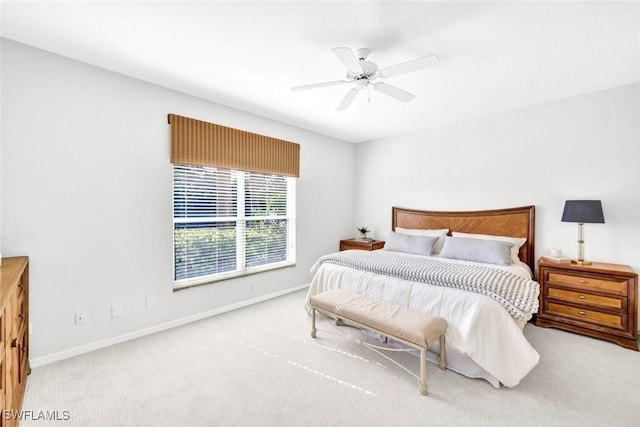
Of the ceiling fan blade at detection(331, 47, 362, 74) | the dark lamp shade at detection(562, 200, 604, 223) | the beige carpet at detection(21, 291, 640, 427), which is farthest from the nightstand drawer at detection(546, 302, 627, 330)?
the ceiling fan blade at detection(331, 47, 362, 74)

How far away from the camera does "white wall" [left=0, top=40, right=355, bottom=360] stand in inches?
88.5

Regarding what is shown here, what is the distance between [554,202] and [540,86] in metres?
1.40

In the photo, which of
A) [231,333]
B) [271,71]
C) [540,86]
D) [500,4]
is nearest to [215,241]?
[231,333]

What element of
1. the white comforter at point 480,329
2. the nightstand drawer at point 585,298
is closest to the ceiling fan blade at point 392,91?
the white comforter at point 480,329

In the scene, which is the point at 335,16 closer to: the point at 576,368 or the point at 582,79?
the point at 582,79

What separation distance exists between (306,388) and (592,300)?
2.98m

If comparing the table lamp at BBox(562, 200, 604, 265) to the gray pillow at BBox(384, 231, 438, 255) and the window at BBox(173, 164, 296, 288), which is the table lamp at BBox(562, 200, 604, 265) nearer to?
the gray pillow at BBox(384, 231, 438, 255)

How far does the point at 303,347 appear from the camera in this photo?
264 cm

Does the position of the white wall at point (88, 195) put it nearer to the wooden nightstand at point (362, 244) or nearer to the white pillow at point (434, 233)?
the wooden nightstand at point (362, 244)

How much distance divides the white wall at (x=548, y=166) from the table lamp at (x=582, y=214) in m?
0.25

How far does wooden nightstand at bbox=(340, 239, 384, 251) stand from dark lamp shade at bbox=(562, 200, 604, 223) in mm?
2515

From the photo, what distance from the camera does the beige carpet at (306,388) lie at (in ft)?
5.83

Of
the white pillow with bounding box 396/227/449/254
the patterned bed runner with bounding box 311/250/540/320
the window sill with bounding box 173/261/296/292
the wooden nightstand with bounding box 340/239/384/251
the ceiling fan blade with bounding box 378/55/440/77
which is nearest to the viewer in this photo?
the ceiling fan blade with bounding box 378/55/440/77

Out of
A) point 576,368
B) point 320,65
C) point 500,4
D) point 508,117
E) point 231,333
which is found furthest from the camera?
point 508,117
